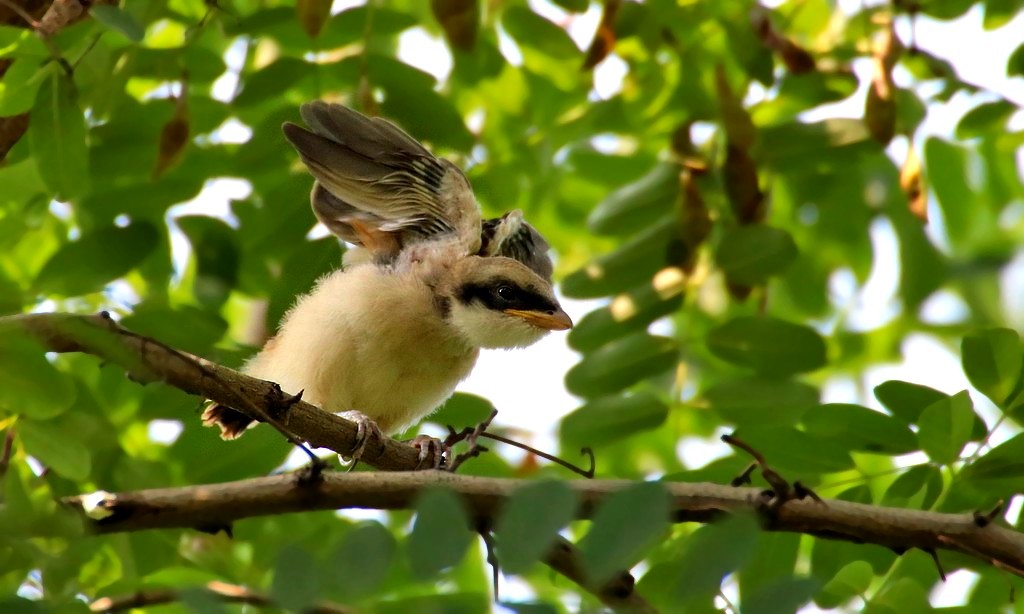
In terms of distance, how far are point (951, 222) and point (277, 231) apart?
3.76m

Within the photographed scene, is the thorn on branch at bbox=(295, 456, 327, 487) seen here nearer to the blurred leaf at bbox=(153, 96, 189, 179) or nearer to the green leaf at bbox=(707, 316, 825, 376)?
the blurred leaf at bbox=(153, 96, 189, 179)

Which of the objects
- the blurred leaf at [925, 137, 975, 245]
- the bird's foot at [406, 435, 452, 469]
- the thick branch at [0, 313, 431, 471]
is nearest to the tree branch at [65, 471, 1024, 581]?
the thick branch at [0, 313, 431, 471]

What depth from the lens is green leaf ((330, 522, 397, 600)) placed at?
2277mm

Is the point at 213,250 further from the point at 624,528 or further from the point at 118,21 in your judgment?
the point at 624,528

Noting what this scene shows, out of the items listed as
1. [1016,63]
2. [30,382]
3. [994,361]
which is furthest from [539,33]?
[30,382]

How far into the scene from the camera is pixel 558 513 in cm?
238

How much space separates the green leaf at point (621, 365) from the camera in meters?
4.71

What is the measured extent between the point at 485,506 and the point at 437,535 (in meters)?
0.51

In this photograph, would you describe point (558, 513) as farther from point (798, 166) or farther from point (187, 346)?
point (798, 166)

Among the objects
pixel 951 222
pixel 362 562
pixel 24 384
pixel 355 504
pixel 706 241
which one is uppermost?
pixel 951 222

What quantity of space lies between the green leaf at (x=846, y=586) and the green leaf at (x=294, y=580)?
1468 millimetres

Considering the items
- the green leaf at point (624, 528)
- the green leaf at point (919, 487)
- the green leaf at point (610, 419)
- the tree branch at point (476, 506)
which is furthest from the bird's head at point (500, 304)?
the green leaf at point (624, 528)

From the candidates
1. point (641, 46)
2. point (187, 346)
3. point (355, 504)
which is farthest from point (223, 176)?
point (355, 504)

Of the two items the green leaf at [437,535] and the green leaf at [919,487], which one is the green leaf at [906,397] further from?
the green leaf at [437,535]
